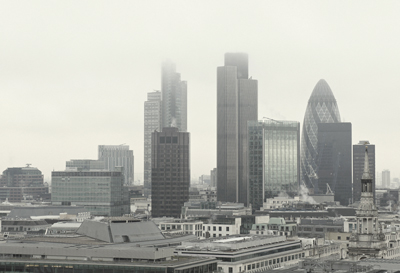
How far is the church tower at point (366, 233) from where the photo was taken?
184125mm

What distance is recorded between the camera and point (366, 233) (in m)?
188

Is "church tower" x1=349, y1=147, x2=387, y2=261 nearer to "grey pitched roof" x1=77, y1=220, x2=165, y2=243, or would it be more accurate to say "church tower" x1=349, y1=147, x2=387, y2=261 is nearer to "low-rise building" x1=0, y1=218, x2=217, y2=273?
"grey pitched roof" x1=77, y1=220, x2=165, y2=243

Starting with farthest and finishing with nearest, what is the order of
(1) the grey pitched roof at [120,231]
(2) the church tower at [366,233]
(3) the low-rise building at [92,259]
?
(2) the church tower at [366,233] < (1) the grey pitched roof at [120,231] < (3) the low-rise building at [92,259]

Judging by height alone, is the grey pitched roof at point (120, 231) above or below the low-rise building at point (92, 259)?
above

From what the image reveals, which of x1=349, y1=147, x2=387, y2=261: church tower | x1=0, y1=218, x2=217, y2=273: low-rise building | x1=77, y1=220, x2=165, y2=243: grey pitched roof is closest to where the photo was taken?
x1=0, y1=218, x2=217, y2=273: low-rise building

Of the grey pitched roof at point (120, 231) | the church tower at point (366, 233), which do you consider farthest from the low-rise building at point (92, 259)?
the church tower at point (366, 233)

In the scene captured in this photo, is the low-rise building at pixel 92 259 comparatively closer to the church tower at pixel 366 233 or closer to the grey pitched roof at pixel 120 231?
the grey pitched roof at pixel 120 231

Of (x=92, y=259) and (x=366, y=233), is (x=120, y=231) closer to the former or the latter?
(x=92, y=259)

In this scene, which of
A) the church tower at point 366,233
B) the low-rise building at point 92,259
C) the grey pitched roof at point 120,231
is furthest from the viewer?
the church tower at point 366,233

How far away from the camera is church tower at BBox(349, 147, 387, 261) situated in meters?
184

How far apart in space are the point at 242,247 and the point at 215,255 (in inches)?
308

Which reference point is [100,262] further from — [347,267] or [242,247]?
[242,247]

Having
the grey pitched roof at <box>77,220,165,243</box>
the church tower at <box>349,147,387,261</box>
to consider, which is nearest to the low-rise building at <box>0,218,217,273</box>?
the grey pitched roof at <box>77,220,165,243</box>

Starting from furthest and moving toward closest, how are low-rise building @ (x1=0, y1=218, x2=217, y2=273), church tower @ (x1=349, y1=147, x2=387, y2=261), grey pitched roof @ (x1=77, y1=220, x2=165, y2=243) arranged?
church tower @ (x1=349, y1=147, x2=387, y2=261)
grey pitched roof @ (x1=77, y1=220, x2=165, y2=243)
low-rise building @ (x1=0, y1=218, x2=217, y2=273)
